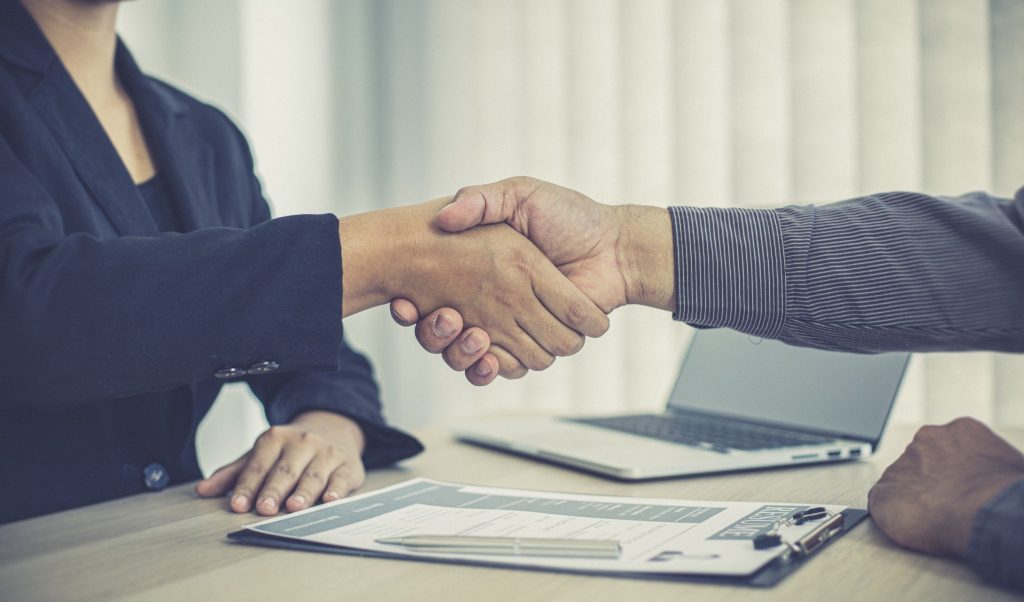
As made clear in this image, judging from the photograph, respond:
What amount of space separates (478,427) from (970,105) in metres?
1.20

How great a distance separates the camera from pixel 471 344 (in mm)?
1100

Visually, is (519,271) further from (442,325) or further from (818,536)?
(818,536)

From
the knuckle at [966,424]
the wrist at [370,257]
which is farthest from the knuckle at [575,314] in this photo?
the knuckle at [966,424]

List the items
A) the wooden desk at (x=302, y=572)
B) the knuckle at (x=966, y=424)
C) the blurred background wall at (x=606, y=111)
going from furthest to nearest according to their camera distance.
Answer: the blurred background wall at (x=606, y=111), the knuckle at (x=966, y=424), the wooden desk at (x=302, y=572)

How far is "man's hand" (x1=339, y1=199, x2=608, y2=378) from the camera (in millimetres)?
905

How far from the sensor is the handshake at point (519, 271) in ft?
3.28

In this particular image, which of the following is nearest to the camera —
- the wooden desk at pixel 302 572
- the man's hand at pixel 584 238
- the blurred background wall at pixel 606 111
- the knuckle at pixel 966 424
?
the wooden desk at pixel 302 572

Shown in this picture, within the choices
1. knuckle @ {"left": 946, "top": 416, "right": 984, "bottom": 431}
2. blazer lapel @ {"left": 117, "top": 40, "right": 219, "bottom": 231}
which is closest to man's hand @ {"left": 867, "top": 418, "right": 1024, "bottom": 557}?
knuckle @ {"left": 946, "top": 416, "right": 984, "bottom": 431}

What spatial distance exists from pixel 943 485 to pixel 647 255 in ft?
1.54

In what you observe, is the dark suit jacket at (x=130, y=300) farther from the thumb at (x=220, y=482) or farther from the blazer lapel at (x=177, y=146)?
the thumb at (x=220, y=482)

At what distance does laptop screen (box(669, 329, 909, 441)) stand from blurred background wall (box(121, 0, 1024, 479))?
0.64m

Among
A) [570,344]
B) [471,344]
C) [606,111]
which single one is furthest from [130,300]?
[606,111]

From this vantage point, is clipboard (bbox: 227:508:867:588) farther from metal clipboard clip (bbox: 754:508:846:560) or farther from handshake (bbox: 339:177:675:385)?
handshake (bbox: 339:177:675:385)

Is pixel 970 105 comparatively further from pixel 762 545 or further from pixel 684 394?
pixel 762 545
